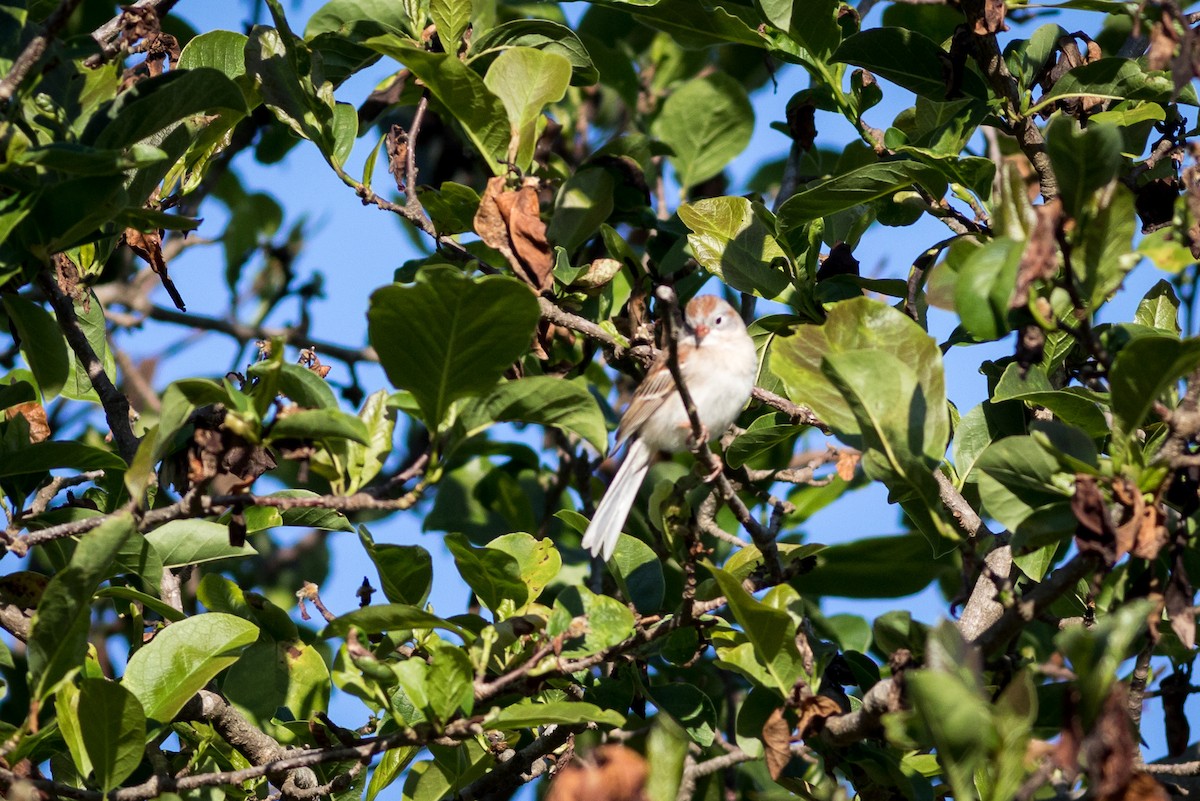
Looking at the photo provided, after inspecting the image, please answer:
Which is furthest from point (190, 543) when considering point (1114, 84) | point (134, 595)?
point (1114, 84)

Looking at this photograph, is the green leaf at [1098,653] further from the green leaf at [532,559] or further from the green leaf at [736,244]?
the green leaf at [736,244]

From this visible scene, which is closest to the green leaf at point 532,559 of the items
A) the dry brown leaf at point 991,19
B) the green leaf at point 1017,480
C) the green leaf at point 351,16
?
the green leaf at point 1017,480

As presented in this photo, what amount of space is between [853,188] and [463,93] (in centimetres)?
120

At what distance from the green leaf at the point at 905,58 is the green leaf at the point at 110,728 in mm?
2593

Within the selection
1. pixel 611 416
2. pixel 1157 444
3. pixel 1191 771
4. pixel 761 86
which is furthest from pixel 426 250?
pixel 1191 771

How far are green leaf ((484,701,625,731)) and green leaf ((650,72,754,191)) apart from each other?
109 inches

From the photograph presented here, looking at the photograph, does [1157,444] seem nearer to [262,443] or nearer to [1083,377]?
[1083,377]

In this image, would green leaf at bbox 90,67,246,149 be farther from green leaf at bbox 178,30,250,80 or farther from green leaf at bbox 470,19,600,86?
green leaf at bbox 470,19,600,86

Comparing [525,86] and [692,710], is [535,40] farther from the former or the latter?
[692,710]

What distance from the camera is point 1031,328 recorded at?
89.3 inches

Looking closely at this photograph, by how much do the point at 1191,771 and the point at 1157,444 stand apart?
0.79 m

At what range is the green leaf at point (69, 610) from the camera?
2318mm

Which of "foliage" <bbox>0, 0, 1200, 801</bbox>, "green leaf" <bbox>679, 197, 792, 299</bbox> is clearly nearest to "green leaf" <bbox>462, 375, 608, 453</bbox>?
"foliage" <bbox>0, 0, 1200, 801</bbox>

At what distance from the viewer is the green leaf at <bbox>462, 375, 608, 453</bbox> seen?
96.4 inches
